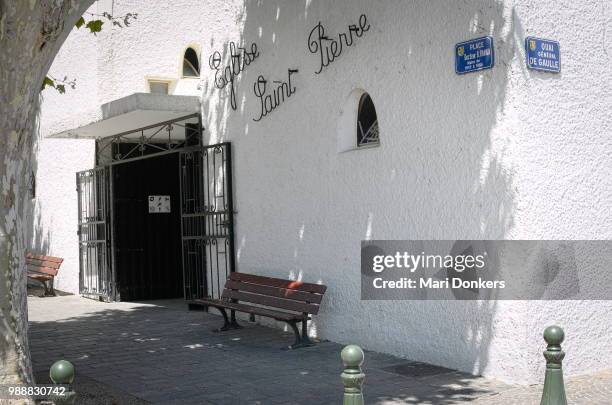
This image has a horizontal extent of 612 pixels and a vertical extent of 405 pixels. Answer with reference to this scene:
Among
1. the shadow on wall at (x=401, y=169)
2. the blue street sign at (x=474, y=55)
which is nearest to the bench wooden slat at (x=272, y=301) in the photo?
the shadow on wall at (x=401, y=169)

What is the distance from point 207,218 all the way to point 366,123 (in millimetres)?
3563

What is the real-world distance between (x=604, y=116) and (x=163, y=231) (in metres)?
8.13

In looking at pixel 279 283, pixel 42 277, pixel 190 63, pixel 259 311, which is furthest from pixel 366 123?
pixel 42 277

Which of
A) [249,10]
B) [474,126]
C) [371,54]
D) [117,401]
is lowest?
[117,401]

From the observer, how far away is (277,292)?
891 centimetres

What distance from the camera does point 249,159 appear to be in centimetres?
1010

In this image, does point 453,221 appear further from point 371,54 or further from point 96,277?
point 96,277

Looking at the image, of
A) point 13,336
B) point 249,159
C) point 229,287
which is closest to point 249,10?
point 249,159

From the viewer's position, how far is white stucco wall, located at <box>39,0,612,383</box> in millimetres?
6633

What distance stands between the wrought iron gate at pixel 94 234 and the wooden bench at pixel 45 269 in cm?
59

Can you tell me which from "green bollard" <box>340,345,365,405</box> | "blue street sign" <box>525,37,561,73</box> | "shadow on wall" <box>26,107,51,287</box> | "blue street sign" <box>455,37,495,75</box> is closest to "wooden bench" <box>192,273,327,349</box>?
"blue street sign" <box>455,37,495,75</box>

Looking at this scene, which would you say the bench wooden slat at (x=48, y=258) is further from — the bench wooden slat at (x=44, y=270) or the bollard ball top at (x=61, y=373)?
the bollard ball top at (x=61, y=373)

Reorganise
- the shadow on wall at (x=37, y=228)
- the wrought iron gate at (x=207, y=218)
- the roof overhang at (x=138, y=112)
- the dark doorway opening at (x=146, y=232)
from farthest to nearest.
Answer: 1. the shadow on wall at (x=37, y=228)
2. the dark doorway opening at (x=146, y=232)
3. the wrought iron gate at (x=207, y=218)
4. the roof overhang at (x=138, y=112)

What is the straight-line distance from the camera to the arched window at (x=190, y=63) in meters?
12.9
